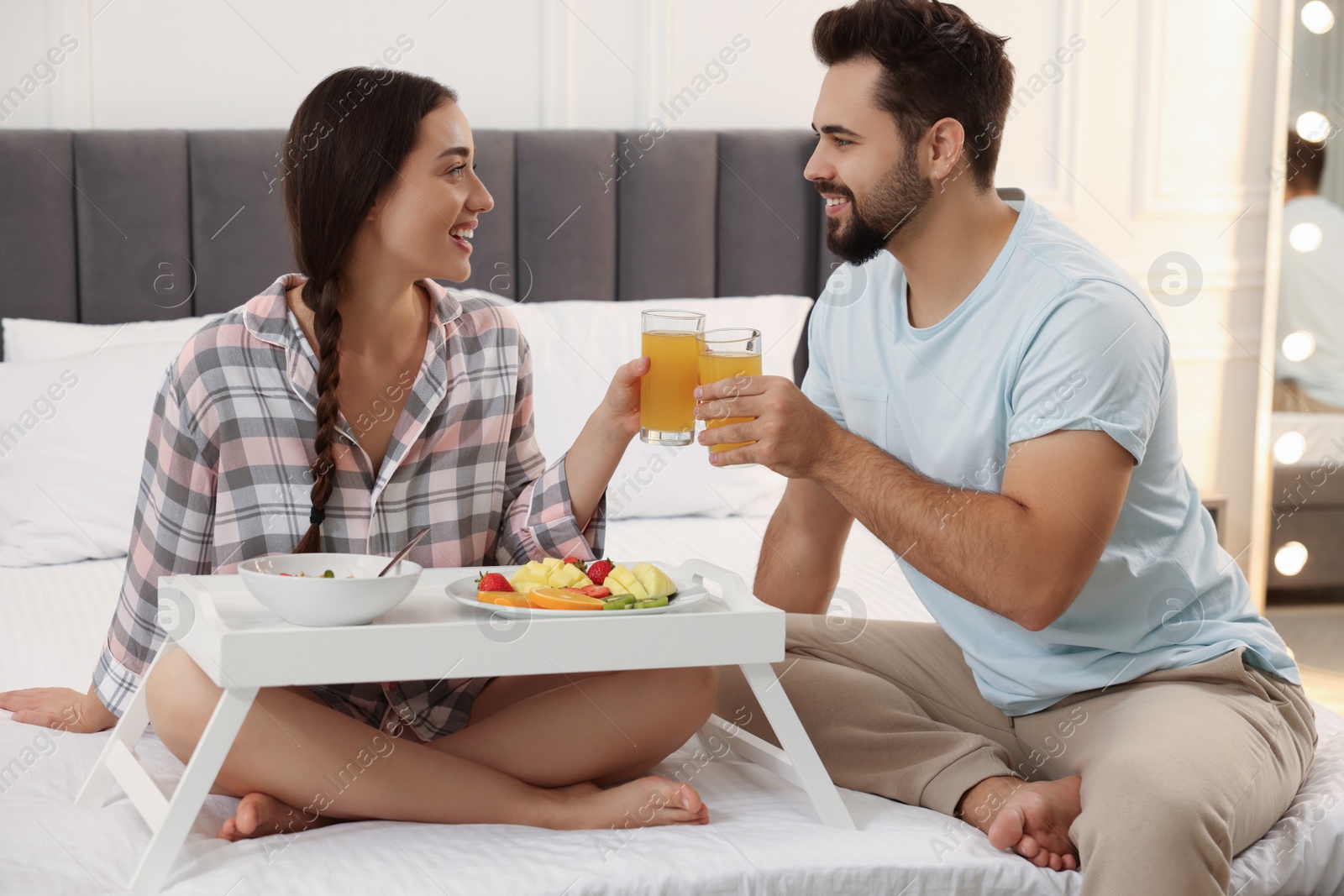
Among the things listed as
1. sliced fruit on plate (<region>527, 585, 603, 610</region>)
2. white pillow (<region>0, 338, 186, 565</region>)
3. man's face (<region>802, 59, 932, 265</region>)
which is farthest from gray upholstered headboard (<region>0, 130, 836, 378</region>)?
sliced fruit on plate (<region>527, 585, 603, 610</region>)

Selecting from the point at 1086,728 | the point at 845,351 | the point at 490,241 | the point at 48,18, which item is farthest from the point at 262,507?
the point at 48,18

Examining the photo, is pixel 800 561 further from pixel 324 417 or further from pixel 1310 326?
pixel 1310 326

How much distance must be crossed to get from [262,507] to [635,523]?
4.05 ft

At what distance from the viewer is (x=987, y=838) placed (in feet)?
4.61

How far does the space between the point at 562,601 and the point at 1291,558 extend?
2818 millimetres

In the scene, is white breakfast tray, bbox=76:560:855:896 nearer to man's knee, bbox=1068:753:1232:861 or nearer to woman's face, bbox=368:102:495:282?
man's knee, bbox=1068:753:1232:861

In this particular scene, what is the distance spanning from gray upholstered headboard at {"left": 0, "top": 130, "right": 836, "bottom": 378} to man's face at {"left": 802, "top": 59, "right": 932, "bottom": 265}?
130cm

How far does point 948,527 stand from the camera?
1.46m

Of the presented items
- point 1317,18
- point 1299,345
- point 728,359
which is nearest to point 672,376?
point 728,359

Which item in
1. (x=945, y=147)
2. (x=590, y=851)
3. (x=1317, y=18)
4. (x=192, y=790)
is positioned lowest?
(x=590, y=851)

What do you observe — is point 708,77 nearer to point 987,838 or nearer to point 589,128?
point 589,128

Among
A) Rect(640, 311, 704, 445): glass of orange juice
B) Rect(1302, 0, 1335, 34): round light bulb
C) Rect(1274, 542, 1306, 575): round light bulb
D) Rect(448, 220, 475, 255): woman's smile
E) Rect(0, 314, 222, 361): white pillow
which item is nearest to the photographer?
Rect(640, 311, 704, 445): glass of orange juice

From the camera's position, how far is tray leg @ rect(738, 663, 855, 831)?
54.1 inches

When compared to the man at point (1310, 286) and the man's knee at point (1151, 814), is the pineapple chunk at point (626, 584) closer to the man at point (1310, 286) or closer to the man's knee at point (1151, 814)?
the man's knee at point (1151, 814)
